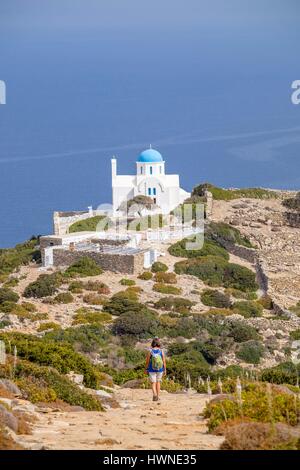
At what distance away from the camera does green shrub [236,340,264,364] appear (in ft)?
88.8

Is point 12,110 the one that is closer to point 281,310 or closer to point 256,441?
point 281,310

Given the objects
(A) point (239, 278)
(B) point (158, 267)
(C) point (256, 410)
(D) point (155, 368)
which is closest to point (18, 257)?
(B) point (158, 267)

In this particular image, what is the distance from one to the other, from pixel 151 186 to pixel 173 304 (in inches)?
665

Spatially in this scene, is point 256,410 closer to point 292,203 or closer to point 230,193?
point 292,203

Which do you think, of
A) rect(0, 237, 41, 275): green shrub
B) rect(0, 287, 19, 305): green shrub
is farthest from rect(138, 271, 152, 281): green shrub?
rect(0, 237, 41, 275): green shrub

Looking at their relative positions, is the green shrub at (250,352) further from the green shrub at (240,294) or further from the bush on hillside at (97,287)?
the green shrub at (240,294)

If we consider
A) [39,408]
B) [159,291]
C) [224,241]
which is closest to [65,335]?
[159,291]

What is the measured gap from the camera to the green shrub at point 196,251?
38344mm

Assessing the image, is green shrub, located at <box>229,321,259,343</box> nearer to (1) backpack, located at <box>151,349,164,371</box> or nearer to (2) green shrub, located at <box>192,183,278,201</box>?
(1) backpack, located at <box>151,349,164,371</box>

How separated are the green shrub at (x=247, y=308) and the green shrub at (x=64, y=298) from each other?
4.49 m

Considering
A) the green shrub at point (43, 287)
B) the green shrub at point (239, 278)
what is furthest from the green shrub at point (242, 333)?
the green shrub at point (239, 278)

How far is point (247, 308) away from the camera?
33.1m

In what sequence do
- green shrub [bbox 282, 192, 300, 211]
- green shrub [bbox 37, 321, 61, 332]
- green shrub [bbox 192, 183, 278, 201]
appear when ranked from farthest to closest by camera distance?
green shrub [bbox 192, 183, 278, 201] < green shrub [bbox 282, 192, 300, 211] < green shrub [bbox 37, 321, 61, 332]

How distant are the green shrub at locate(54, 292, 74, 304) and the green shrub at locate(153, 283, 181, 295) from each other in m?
2.66
